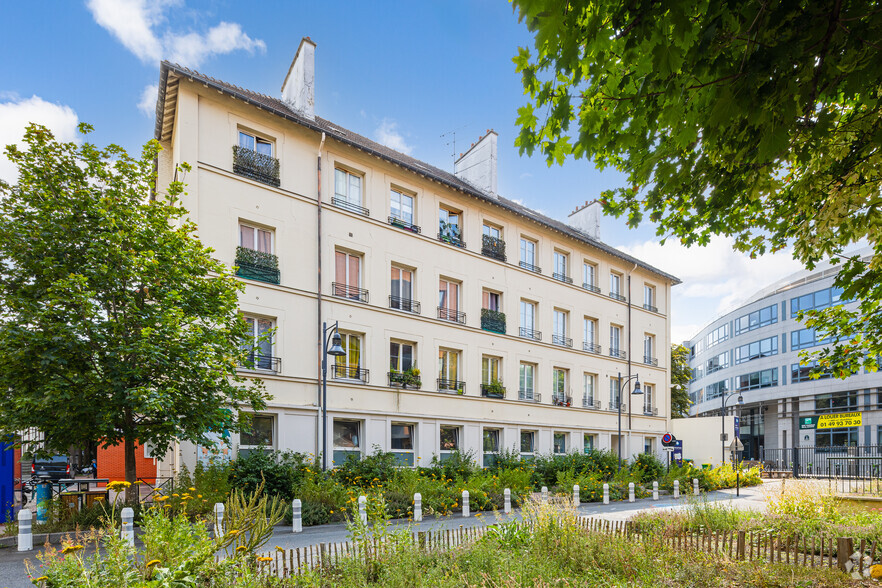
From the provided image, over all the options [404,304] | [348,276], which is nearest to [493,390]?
[404,304]

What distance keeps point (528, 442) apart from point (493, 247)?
29.9 ft

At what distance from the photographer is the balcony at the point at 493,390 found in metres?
25.4

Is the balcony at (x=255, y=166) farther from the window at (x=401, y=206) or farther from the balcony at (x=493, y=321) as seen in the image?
the balcony at (x=493, y=321)

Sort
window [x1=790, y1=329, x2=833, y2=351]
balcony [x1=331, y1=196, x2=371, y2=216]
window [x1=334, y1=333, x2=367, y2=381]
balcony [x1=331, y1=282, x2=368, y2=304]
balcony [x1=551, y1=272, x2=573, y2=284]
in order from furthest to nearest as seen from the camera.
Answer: window [x1=790, y1=329, x2=833, y2=351] < balcony [x1=551, y1=272, x2=573, y2=284] < balcony [x1=331, y1=196, x2=371, y2=216] < balcony [x1=331, y1=282, x2=368, y2=304] < window [x1=334, y1=333, x2=367, y2=381]

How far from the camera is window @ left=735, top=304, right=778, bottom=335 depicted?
55.6 m

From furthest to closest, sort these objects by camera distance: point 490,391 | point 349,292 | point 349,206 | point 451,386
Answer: point 490,391 < point 451,386 < point 349,206 < point 349,292

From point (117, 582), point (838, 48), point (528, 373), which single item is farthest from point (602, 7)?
point (528, 373)

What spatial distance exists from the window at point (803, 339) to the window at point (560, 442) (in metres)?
31.8

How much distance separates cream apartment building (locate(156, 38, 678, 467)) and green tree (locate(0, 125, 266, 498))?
4038 mm

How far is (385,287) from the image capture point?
22109mm

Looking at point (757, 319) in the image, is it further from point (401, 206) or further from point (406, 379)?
point (406, 379)

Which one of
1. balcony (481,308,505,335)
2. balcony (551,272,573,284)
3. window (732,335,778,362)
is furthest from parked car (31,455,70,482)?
window (732,335,778,362)

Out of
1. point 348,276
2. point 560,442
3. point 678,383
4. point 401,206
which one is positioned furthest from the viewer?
point 678,383

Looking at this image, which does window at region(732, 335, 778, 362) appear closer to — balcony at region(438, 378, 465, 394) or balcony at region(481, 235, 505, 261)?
balcony at region(481, 235, 505, 261)
